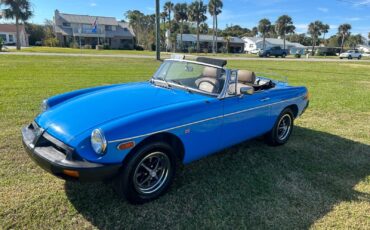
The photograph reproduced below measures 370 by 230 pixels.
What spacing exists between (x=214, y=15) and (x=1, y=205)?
2525 inches

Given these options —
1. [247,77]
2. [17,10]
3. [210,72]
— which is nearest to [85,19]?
[17,10]

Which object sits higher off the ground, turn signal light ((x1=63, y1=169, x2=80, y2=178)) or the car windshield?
the car windshield

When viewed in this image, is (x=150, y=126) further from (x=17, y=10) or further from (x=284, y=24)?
(x=284, y=24)

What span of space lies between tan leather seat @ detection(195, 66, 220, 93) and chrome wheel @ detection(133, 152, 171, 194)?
1.18m

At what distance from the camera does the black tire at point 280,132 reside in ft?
15.8

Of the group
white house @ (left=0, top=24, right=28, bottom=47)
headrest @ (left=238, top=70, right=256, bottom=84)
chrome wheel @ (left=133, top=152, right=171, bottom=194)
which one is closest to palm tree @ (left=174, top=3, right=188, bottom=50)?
white house @ (left=0, top=24, right=28, bottom=47)

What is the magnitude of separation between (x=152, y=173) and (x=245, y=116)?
5.33 feet

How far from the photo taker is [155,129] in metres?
2.94

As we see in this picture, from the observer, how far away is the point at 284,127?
5.11m

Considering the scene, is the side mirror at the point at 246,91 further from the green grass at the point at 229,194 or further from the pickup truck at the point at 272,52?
the pickup truck at the point at 272,52

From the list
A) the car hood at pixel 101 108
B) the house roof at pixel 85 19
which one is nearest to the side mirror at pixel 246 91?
the car hood at pixel 101 108

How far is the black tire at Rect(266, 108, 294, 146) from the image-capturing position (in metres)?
4.81

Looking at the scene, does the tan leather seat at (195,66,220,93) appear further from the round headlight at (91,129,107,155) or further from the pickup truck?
the pickup truck

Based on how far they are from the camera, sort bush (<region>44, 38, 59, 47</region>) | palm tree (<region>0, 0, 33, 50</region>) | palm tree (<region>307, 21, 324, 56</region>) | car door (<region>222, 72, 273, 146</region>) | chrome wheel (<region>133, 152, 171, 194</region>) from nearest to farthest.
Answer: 1. chrome wheel (<region>133, 152, 171, 194</region>)
2. car door (<region>222, 72, 273, 146</region>)
3. palm tree (<region>0, 0, 33, 50</region>)
4. bush (<region>44, 38, 59, 47</region>)
5. palm tree (<region>307, 21, 324, 56</region>)
